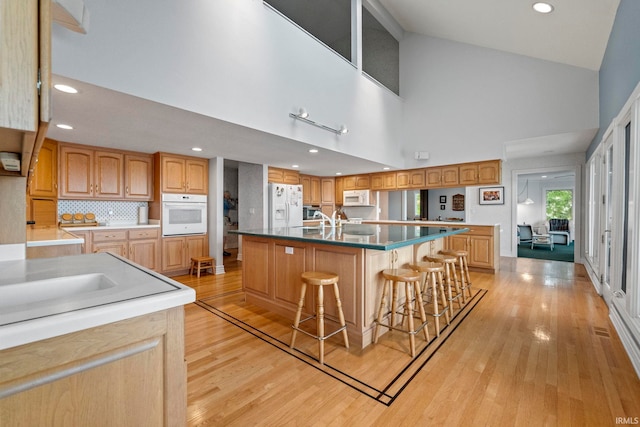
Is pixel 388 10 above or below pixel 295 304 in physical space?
above

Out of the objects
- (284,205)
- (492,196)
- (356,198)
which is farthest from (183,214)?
(492,196)

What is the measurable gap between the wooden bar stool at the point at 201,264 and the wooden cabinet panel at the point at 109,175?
150 centimetres

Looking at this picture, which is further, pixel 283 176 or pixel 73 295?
pixel 283 176

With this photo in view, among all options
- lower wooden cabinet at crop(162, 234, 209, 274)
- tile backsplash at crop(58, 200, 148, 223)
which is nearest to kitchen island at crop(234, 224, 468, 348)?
lower wooden cabinet at crop(162, 234, 209, 274)

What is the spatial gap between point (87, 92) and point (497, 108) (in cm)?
570

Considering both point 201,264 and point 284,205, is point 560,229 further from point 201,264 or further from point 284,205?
point 201,264

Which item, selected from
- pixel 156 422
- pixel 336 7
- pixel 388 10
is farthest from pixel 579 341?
pixel 336 7

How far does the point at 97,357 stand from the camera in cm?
78

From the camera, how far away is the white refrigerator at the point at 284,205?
18.7 feet

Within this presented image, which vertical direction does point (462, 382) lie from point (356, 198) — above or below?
below

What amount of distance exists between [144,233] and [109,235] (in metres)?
0.44

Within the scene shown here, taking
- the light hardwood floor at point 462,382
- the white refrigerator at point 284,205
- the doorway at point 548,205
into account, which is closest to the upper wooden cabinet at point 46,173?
the light hardwood floor at point 462,382

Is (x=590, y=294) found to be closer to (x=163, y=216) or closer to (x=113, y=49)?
(x=113, y=49)

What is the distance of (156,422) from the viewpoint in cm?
89
